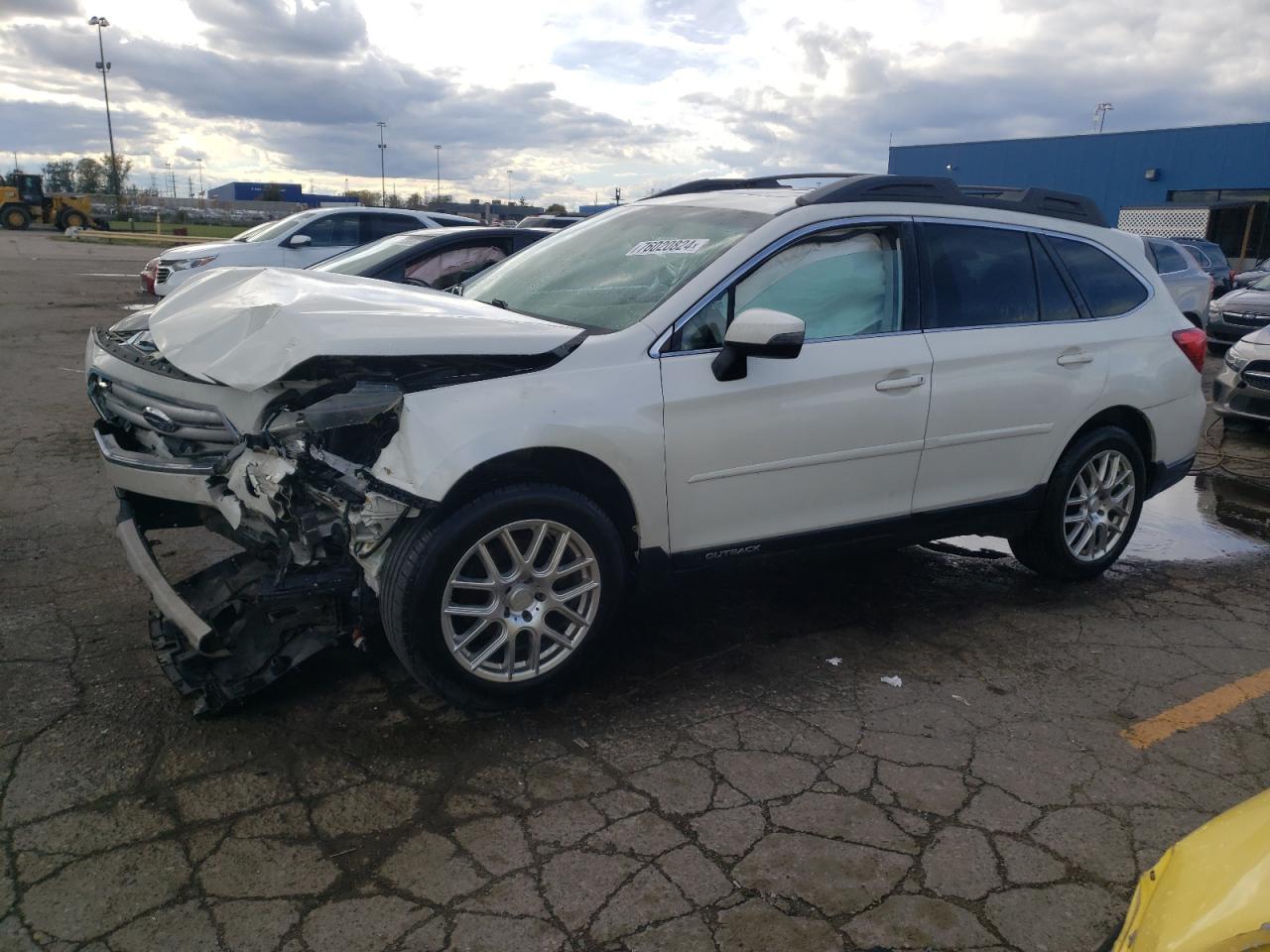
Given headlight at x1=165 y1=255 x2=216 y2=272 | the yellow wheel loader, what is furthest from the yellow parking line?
the yellow wheel loader

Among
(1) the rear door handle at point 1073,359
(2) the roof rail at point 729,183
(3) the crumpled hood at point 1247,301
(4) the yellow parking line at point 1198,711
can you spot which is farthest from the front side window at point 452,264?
(3) the crumpled hood at point 1247,301

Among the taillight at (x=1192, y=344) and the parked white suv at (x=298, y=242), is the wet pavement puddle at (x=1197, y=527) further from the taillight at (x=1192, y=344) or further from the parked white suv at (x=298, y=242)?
the parked white suv at (x=298, y=242)

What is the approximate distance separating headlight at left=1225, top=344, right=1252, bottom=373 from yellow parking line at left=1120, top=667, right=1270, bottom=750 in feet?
17.4

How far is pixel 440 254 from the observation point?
25.6 feet

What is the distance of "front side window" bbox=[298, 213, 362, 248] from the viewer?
40.3 ft

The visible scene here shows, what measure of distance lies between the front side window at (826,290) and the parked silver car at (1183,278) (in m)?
10.2

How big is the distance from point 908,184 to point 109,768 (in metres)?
3.76

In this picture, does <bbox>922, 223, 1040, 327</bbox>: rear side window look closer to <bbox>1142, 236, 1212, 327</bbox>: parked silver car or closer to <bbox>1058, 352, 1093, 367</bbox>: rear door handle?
<bbox>1058, 352, 1093, 367</bbox>: rear door handle

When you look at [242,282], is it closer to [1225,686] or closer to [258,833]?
[258,833]

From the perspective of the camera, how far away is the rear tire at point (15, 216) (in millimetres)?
44500

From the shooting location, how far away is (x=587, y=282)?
4113 mm

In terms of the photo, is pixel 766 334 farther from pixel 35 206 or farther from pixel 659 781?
pixel 35 206

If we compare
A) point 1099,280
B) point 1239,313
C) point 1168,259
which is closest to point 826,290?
point 1099,280

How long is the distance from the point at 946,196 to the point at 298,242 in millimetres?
9620
